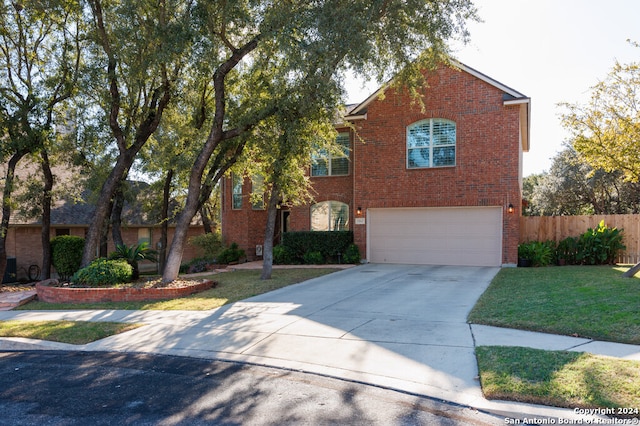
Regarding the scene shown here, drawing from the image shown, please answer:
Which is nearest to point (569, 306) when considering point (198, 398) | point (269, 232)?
point (198, 398)

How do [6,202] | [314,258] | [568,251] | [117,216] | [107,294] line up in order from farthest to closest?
1. [314,258]
2. [117,216]
3. [568,251]
4. [6,202]
5. [107,294]

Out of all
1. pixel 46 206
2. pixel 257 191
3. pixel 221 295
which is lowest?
pixel 221 295

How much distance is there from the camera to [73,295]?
11.3m

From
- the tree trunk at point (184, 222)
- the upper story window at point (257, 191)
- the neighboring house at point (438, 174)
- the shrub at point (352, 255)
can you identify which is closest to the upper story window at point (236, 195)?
the upper story window at point (257, 191)

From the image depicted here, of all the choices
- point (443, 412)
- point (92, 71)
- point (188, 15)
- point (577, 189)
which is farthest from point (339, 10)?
point (577, 189)

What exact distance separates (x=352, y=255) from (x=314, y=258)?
5.13 feet

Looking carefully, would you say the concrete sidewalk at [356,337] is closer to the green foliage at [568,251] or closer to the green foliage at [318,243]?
the green foliage at [568,251]

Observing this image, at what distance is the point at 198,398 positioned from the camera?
A: 4.95m

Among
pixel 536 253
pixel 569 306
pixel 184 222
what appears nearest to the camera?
pixel 569 306

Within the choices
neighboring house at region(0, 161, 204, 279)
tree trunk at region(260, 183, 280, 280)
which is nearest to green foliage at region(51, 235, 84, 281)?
neighboring house at region(0, 161, 204, 279)

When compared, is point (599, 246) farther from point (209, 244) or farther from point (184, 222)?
point (209, 244)

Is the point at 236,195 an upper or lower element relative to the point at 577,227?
upper

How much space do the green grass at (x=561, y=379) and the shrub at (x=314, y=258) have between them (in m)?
12.7

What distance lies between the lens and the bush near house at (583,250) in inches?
603
